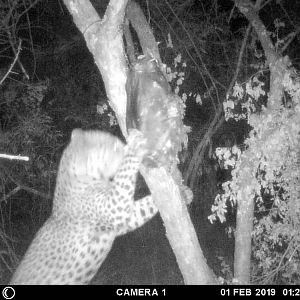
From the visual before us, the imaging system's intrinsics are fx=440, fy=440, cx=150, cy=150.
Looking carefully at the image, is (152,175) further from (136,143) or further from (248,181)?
(248,181)

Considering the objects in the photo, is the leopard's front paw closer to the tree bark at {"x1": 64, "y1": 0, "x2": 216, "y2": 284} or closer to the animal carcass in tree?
the animal carcass in tree

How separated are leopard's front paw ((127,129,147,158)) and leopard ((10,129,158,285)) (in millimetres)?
258

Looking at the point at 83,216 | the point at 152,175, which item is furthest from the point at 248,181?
the point at 83,216

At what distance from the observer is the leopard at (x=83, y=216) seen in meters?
3.55

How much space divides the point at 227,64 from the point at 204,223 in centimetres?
466

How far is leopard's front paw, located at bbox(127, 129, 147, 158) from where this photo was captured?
10.4ft

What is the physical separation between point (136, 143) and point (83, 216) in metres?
0.91

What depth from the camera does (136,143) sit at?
3.20 meters

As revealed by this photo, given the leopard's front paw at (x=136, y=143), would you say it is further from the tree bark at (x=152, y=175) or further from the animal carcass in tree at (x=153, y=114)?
the tree bark at (x=152, y=175)

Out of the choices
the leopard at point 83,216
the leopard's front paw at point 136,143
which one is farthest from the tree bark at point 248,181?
the leopard's front paw at point 136,143

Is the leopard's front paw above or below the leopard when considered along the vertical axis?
above

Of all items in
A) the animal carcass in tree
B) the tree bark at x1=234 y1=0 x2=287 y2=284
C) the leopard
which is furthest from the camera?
the tree bark at x1=234 y1=0 x2=287 y2=284

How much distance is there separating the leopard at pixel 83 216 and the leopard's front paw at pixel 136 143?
0.85 feet

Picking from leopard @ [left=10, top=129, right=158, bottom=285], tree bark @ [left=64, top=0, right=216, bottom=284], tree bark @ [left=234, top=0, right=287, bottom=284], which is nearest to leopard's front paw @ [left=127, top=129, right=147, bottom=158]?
tree bark @ [left=64, top=0, right=216, bottom=284]
